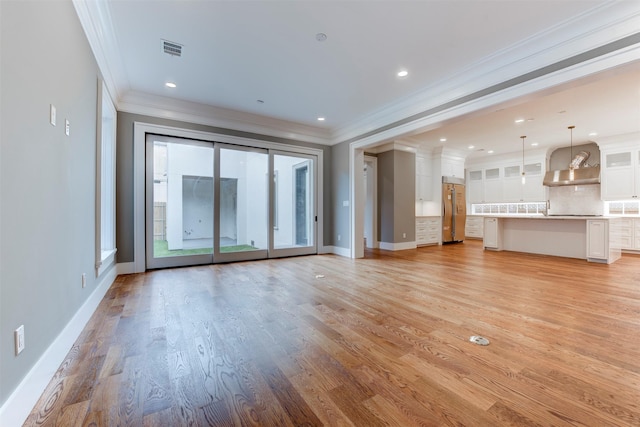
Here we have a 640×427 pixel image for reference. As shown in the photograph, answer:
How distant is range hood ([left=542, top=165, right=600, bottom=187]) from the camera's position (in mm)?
6850

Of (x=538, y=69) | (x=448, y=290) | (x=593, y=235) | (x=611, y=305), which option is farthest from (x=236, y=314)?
(x=593, y=235)

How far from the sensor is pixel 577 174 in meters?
7.12

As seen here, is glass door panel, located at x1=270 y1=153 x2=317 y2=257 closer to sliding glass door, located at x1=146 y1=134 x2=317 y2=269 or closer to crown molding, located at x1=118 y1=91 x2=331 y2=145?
sliding glass door, located at x1=146 y1=134 x2=317 y2=269

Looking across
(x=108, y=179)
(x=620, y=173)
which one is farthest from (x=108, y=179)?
(x=620, y=173)

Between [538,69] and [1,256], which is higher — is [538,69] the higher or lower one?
the higher one

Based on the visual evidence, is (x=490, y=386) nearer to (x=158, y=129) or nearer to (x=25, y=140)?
(x=25, y=140)

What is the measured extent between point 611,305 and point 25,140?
4999 mm

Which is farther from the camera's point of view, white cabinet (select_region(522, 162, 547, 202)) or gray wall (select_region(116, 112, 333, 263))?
white cabinet (select_region(522, 162, 547, 202))

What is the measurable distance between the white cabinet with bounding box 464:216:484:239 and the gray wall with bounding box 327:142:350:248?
5.77 meters

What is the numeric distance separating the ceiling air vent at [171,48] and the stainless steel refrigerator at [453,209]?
7.44m

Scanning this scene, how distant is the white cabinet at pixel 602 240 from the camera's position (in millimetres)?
5035

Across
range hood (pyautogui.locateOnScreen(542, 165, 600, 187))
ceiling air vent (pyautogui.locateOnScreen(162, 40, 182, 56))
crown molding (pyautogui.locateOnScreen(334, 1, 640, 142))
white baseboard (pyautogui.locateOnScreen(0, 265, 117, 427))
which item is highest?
ceiling air vent (pyautogui.locateOnScreen(162, 40, 182, 56))

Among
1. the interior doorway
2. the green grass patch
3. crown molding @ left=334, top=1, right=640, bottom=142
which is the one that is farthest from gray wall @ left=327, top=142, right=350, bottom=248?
the green grass patch

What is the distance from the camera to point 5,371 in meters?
1.16
